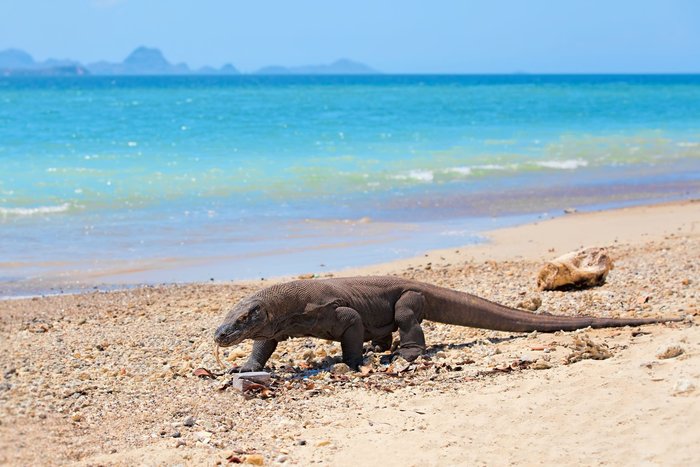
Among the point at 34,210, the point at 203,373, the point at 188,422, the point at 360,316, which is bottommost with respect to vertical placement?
the point at 34,210

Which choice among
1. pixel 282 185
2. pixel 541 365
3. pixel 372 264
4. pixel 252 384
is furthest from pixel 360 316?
pixel 282 185

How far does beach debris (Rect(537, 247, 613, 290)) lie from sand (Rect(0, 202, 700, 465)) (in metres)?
0.15

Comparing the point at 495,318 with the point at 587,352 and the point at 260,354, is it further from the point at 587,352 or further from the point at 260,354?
the point at 260,354

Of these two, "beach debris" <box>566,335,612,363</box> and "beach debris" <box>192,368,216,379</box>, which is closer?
"beach debris" <box>566,335,612,363</box>

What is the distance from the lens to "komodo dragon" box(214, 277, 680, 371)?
768 cm

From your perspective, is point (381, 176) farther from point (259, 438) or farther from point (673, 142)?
point (259, 438)

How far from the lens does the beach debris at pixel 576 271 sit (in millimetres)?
10523

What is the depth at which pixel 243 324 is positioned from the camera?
7.51 m

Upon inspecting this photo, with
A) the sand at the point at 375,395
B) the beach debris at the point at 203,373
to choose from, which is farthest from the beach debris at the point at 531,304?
the beach debris at the point at 203,373

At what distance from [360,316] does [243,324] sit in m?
1.13

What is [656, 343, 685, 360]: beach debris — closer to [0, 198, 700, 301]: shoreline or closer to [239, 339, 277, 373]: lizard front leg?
[239, 339, 277, 373]: lizard front leg

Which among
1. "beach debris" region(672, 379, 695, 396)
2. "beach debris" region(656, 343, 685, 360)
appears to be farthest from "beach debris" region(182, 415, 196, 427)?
"beach debris" region(656, 343, 685, 360)

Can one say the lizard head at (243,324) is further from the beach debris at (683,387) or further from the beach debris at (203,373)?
the beach debris at (683,387)

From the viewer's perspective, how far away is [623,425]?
580 cm
